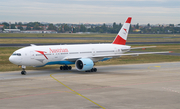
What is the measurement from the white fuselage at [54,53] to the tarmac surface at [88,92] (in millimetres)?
2682

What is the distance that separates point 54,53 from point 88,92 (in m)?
15.1

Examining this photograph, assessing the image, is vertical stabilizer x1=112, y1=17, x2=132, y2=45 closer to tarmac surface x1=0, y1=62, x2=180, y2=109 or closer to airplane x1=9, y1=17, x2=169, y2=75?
airplane x1=9, y1=17, x2=169, y2=75

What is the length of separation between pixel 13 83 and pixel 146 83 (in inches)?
616

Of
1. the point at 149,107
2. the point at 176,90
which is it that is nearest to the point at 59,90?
the point at 149,107

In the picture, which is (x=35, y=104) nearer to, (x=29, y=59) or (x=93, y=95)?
(x=93, y=95)

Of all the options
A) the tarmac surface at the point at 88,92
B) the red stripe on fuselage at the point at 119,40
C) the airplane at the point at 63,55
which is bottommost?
the tarmac surface at the point at 88,92

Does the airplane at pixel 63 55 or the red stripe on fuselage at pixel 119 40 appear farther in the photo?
the red stripe on fuselage at pixel 119 40

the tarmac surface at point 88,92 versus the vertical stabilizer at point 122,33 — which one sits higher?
the vertical stabilizer at point 122,33

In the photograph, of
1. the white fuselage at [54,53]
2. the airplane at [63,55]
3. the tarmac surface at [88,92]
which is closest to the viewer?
the tarmac surface at [88,92]

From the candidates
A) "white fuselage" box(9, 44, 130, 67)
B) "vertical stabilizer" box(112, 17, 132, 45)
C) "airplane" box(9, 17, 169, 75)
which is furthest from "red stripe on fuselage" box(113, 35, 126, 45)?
"white fuselage" box(9, 44, 130, 67)

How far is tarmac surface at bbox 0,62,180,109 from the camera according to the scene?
864 inches

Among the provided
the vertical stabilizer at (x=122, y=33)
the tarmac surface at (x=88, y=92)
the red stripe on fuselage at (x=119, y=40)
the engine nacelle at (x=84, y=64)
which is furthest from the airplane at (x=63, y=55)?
the tarmac surface at (x=88, y=92)

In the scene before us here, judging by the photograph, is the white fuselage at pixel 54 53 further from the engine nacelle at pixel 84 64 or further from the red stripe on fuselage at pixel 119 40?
the red stripe on fuselage at pixel 119 40

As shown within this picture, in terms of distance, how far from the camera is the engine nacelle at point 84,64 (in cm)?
3978
